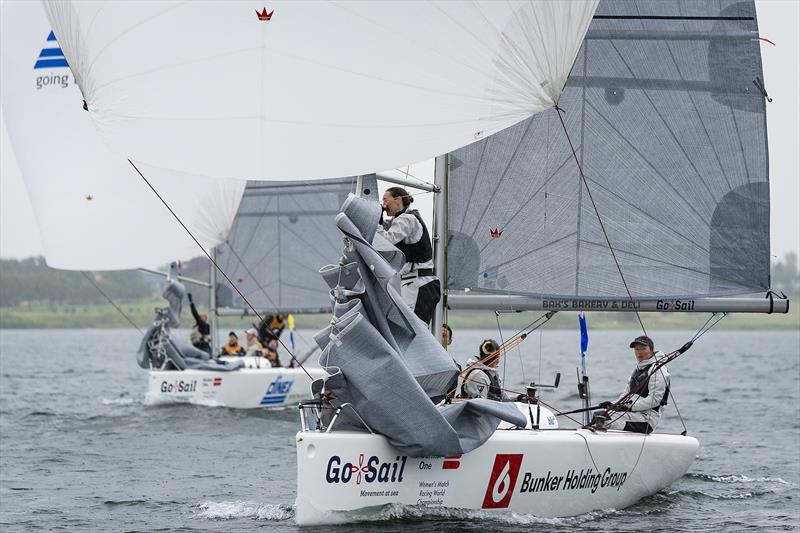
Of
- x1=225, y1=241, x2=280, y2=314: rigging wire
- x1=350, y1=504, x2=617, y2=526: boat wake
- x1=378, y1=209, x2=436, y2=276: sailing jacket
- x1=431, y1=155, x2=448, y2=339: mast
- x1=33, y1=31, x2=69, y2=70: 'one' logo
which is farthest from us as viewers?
x1=225, y1=241, x2=280, y2=314: rigging wire

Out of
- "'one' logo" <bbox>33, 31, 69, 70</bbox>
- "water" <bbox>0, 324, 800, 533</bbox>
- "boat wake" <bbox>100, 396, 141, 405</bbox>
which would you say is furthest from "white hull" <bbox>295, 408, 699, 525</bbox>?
"boat wake" <bbox>100, 396, 141, 405</bbox>

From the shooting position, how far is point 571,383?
1170 inches

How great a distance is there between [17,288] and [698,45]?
89.4 metres

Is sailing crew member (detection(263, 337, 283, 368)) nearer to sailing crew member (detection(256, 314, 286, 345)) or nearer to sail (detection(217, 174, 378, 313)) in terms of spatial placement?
sailing crew member (detection(256, 314, 286, 345))

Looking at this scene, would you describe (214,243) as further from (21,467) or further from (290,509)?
(290,509)

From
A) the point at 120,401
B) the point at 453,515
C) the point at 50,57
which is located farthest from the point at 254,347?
the point at 453,515

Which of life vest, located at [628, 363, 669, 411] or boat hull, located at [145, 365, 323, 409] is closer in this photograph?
life vest, located at [628, 363, 669, 411]

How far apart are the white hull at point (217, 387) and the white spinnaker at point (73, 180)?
6.74ft

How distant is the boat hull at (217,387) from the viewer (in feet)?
65.1

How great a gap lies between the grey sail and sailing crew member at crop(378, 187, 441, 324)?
1.68ft

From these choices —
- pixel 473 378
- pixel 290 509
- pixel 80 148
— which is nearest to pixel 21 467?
pixel 290 509

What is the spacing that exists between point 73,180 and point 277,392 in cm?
505

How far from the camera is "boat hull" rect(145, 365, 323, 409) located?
19844mm

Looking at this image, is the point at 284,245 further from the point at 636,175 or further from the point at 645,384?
the point at 645,384
